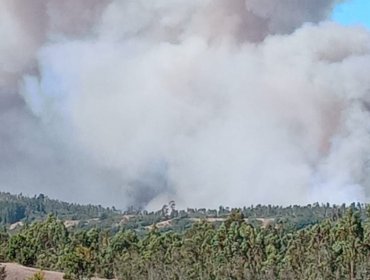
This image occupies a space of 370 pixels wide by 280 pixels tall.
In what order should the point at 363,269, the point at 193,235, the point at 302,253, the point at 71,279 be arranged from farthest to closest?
the point at 193,235
the point at 302,253
the point at 363,269
the point at 71,279

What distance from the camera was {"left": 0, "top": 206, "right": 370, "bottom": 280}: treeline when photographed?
115 meters

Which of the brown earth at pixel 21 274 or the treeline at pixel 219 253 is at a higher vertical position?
the treeline at pixel 219 253

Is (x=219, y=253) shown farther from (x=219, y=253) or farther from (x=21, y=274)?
(x=21, y=274)

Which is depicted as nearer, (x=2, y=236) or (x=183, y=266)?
(x=183, y=266)

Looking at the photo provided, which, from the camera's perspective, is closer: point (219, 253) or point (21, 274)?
point (21, 274)

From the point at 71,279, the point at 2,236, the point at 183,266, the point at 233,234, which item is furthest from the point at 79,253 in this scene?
the point at 2,236

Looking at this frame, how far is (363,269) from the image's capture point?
113000 mm

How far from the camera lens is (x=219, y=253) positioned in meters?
133

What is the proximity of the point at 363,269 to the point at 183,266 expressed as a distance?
33.3 meters

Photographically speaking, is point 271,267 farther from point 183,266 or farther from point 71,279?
point 71,279

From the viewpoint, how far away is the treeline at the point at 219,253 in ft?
378

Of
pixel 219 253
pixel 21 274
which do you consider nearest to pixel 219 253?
pixel 219 253

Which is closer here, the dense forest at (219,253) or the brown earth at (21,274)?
the brown earth at (21,274)

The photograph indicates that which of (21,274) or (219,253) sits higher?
(219,253)
